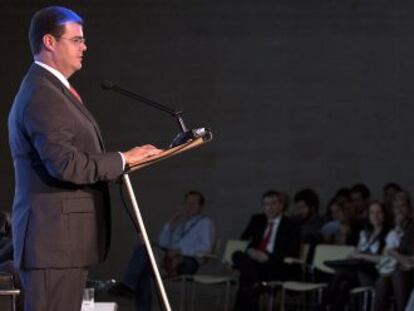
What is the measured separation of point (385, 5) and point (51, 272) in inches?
316

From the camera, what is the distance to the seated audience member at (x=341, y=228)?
28.2ft

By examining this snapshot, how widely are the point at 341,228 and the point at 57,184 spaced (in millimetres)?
6104

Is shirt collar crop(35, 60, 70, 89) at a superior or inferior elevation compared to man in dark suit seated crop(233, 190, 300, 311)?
superior

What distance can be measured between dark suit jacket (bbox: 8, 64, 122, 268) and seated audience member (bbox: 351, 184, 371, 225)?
21.0 feet

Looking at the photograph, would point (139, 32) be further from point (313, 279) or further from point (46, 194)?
point (46, 194)

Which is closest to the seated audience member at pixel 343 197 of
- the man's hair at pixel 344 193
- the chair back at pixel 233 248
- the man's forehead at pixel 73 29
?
the man's hair at pixel 344 193

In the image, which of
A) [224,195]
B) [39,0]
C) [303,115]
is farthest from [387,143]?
[39,0]

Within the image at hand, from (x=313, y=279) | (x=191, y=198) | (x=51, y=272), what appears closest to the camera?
(x=51, y=272)

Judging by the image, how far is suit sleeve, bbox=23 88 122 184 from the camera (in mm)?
2781

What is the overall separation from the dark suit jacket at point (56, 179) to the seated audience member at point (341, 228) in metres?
5.84

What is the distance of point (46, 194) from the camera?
2.84m

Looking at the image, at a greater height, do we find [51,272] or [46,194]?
[46,194]

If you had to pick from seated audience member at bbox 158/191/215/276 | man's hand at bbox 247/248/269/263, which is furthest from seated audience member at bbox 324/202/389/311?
seated audience member at bbox 158/191/215/276

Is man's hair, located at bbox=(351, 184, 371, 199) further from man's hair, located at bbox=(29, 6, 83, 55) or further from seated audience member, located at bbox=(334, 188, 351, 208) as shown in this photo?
man's hair, located at bbox=(29, 6, 83, 55)
